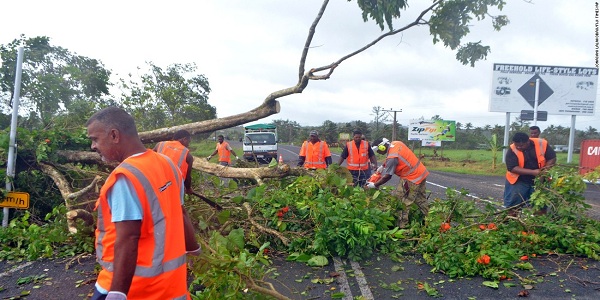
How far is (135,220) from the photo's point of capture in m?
1.86

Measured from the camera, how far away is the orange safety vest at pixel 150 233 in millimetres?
1906

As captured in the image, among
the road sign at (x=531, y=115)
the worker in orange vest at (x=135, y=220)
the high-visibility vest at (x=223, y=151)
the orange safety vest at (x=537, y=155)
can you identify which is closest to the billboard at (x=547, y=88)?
the road sign at (x=531, y=115)

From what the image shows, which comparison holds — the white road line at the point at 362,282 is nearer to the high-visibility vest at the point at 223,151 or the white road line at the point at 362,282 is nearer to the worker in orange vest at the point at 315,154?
the worker in orange vest at the point at 315,154

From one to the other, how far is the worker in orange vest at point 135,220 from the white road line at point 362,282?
7.26 ft

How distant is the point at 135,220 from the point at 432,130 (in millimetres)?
28237

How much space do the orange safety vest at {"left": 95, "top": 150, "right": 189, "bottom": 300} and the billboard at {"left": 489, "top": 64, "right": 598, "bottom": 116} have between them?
73.6 ft

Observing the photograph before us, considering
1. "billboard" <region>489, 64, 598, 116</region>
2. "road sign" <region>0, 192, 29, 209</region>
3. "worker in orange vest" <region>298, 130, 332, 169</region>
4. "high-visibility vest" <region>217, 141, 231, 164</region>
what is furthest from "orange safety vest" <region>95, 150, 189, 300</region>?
"billboard" <region>489, 64, 598, 116</region>

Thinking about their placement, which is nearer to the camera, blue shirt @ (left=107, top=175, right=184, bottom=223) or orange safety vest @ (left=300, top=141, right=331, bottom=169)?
blue shirt @ (left=107, top=175, right=184, bottom=223)

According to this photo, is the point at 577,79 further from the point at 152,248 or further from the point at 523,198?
the point at 152,248

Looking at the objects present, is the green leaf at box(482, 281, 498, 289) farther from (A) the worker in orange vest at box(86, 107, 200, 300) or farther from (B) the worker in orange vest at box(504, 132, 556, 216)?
(A) the worker in orange vest at box(86, 107, 200, 300)

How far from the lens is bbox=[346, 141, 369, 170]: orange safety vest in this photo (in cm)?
835

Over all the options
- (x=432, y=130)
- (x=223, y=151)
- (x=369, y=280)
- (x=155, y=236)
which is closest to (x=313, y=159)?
(x=223, y=151)

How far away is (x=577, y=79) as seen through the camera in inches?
840

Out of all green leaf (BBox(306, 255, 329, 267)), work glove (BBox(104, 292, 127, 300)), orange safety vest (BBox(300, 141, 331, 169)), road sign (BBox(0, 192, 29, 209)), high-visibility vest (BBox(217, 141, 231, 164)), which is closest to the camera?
work glove (BBox(104, 292, 127, 300))
